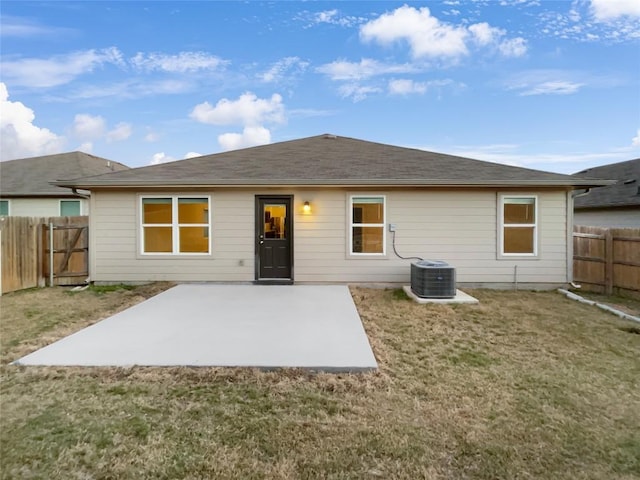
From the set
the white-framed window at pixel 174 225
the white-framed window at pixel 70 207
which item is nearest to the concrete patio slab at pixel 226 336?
the white-framed window at pixel 174 225

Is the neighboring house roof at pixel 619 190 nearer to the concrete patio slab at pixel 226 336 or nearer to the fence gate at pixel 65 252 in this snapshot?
the concrete patio slab at pixel 226 336

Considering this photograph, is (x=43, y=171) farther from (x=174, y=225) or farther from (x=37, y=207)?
(x=174, y=225)

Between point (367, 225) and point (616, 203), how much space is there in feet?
34.7

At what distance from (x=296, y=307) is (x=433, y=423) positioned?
358cm

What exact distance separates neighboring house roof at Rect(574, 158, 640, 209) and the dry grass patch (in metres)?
10.9

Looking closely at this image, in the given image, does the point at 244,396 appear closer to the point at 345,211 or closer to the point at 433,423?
the point at 433,423

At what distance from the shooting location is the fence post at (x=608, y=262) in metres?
7.51

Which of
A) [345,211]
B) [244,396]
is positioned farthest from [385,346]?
[345,211]

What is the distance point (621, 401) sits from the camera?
2.95m

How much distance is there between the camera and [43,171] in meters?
15.2

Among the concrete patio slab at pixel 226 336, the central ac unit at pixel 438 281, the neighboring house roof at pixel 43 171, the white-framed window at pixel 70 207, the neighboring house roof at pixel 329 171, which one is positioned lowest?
the concrete patio slab at pixel 226 336

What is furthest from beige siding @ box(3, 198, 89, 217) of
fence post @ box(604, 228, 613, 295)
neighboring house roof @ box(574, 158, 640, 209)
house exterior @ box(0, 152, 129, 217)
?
neighboring house roof @ box(574, 158, 640, 209)

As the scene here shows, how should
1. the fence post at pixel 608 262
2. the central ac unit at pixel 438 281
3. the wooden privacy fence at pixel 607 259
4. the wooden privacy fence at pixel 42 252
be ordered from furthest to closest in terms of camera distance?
the fence post at pixel 608 262 < the wooden privacy fence at pixel 42 252 < the wooden privacy fence at pixel 607 259 < the central ac unit at pixel 438 281

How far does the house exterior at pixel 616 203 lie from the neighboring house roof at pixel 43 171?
20308mm
